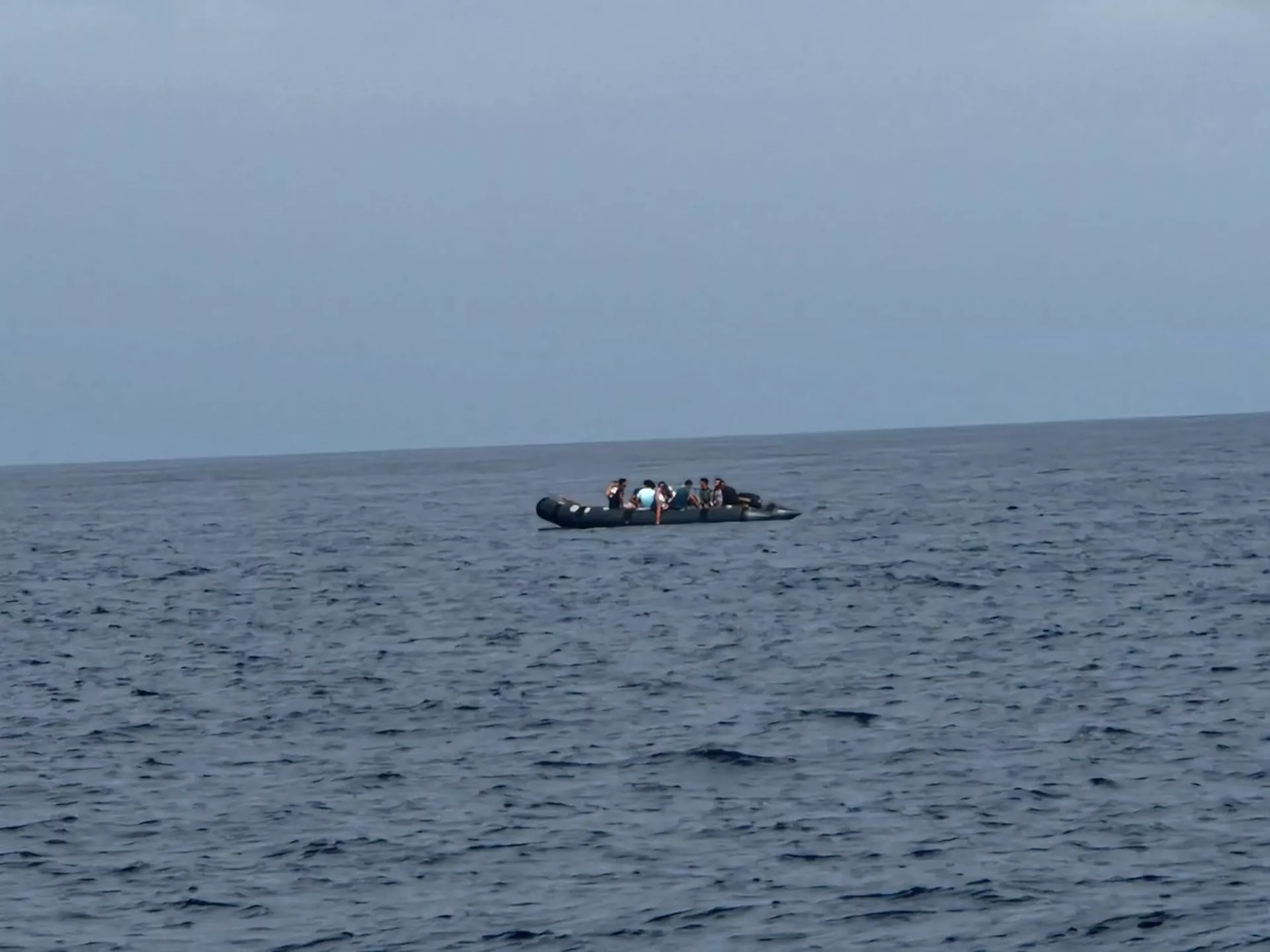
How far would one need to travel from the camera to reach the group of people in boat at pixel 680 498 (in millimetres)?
63656

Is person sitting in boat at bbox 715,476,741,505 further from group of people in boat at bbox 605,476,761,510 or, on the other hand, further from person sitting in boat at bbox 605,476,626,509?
person sitting in boat at bbox 605,476,626,509

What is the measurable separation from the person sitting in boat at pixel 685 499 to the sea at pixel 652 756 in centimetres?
804

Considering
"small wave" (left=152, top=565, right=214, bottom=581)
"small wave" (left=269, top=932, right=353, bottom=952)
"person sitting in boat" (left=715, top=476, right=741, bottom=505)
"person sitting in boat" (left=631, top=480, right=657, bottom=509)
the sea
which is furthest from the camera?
"person sitting in boat" (left=631, top=480, right=657, bottom=509)

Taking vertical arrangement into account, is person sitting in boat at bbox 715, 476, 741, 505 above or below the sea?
above

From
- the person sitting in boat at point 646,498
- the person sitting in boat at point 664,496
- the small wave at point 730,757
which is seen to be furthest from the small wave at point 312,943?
the person sitting in boat at point 664,496

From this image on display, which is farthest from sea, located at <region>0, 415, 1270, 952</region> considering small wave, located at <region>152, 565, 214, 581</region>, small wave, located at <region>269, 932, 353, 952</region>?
small wave, located at <region>152, 565, 214, 581</region>

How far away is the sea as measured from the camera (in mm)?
18062

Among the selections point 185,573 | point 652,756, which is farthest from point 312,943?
point 185,573

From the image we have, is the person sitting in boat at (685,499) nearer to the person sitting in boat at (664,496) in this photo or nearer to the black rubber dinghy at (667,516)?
the person sitting in boat at (664,496)

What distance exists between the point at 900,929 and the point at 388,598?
32.2 meters

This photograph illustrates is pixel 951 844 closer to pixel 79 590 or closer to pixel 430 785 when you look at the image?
pixel 430 785

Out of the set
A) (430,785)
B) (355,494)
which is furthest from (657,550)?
Result: (355,494)

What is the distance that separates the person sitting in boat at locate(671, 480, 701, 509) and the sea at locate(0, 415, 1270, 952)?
804 centimetres

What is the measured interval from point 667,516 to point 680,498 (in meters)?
0.93
